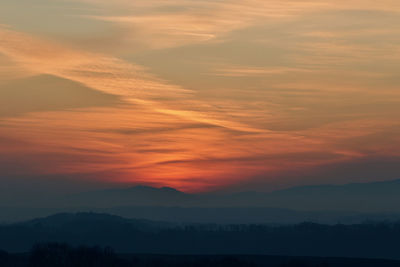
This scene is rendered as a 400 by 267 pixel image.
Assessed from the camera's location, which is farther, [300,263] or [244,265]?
[300,263]

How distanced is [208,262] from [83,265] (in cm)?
3504

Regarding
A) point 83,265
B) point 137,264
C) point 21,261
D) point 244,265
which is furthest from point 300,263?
point 21,261

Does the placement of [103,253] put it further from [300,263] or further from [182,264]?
[300,263]

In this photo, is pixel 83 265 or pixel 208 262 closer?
pixel 83 265

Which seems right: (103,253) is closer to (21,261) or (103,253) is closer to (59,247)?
(59,247)

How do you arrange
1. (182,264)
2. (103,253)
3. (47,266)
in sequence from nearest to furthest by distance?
(47,266) < (103,253) < (182,264)

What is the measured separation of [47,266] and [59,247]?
1075 cm

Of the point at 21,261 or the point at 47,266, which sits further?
the point at 21,261

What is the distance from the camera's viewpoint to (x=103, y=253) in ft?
590

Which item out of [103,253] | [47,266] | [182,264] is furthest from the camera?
[182,264]

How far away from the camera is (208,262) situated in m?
180

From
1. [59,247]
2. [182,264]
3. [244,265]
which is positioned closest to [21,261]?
[59,247]

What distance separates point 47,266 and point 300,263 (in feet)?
247

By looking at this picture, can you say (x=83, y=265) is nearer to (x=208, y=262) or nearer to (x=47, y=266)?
(x=47, y=266)
